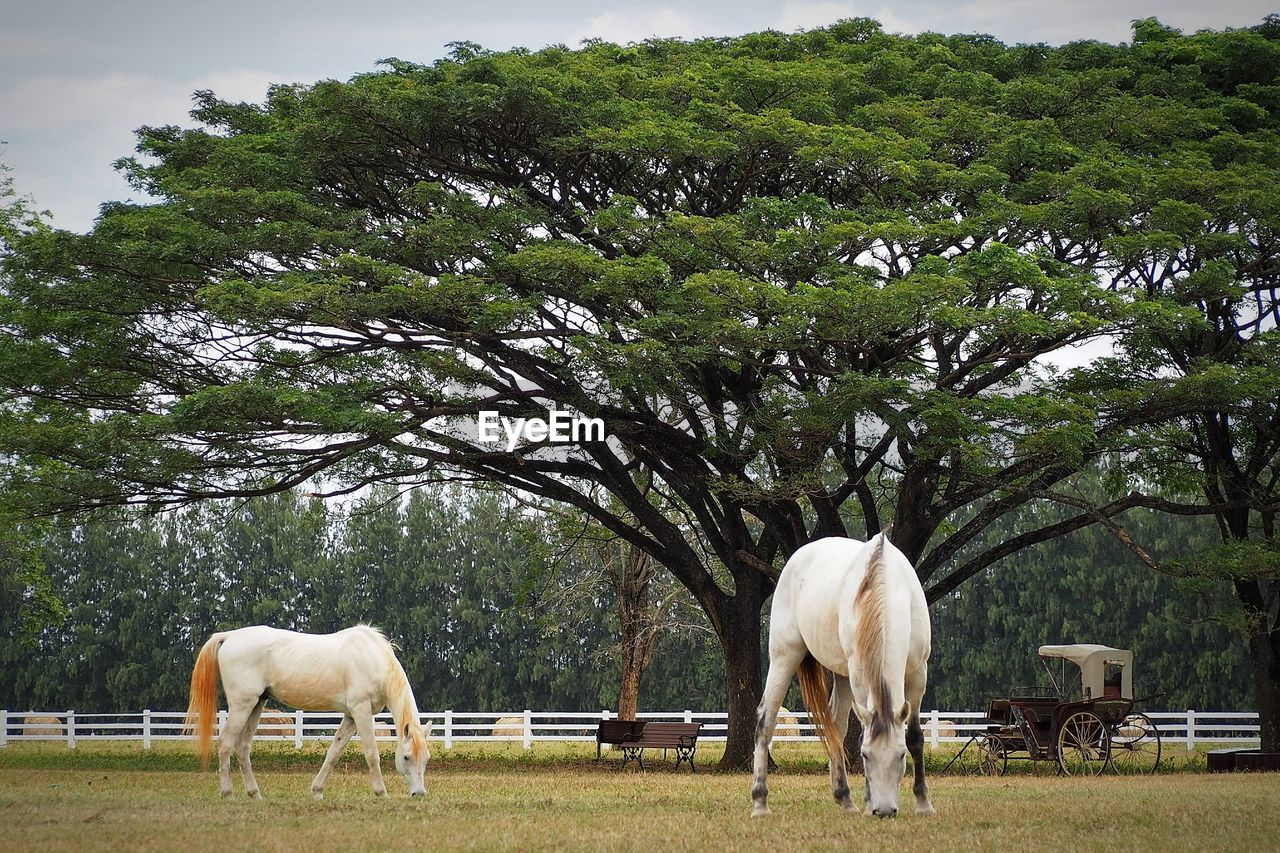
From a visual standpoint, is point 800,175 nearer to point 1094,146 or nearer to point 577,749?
point 1094,146

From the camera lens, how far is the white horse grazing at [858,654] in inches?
338

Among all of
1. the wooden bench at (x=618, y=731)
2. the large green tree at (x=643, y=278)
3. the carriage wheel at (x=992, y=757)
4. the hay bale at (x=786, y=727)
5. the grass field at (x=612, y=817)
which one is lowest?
the hay bale at (x=786, y=727)

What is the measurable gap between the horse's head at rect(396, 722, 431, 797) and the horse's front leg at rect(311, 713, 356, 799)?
58 cm

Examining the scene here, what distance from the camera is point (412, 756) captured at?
12.5 metres

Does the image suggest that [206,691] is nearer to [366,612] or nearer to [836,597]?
[836,597]

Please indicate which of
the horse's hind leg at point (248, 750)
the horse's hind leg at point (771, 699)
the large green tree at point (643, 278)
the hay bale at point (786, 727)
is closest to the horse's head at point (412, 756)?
the horse's hind leg at point (248, 750)

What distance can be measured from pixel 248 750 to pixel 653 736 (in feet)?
28.4

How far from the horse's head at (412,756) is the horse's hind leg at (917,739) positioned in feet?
16.7

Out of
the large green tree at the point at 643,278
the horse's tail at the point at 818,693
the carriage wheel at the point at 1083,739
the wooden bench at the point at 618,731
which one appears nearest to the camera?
the horse's tail at the point at 818,693

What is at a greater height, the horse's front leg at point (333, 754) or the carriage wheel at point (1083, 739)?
the horse's front leg at point (333, 754)

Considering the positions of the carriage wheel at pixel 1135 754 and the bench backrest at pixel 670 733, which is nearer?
the carriage wheel at pixel 1135 754

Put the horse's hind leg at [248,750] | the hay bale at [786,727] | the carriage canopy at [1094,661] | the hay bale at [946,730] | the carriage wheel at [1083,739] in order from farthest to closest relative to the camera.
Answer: the hay bale at [786,727], the hay bale at [946,730], the carriage canopy at [1094,661], the carriage wheel at [1083,739], the horse's hind leg at [248,750]

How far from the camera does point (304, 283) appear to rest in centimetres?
1568

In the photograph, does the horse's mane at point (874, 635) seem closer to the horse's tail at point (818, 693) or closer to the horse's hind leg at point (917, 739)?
the horse's hind leg at point (917, 739)
